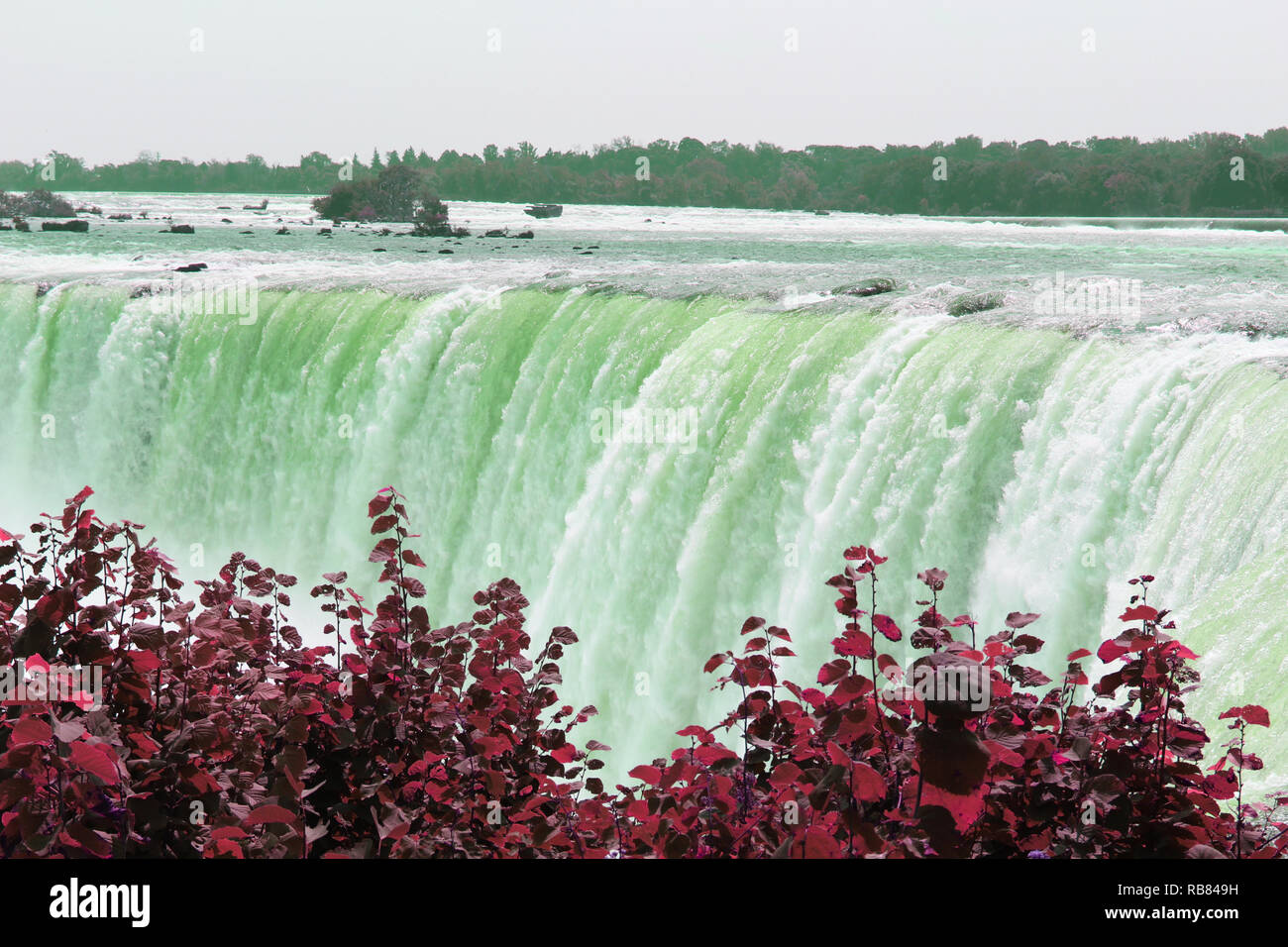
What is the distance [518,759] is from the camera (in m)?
3.62

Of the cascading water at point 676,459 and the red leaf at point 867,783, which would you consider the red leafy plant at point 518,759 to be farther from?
the cascading water at point 676,459

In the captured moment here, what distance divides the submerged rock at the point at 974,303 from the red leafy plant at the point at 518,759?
346 inches

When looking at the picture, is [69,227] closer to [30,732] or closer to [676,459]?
[676,459]

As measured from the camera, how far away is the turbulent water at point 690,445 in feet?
24.6

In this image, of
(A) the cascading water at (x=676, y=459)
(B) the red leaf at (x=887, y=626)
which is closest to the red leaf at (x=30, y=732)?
(B) the red leaf at (x=887, y=626)

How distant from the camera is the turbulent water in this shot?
749 cm

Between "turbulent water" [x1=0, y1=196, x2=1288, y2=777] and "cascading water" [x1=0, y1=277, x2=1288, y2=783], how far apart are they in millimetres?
30

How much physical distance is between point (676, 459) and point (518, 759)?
7.34 metres

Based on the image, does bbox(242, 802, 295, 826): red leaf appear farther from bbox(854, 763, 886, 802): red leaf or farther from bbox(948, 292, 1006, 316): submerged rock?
bbox(948, 292, 1006, 316): submerged rock

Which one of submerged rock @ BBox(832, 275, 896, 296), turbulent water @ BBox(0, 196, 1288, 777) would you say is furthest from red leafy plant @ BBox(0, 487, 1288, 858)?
submerged rock @ BBox(832, 275, 896, 296)

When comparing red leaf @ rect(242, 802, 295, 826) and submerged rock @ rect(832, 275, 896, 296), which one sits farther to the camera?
submerged rock @ rect(832, 275, 896, 296)
